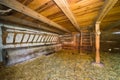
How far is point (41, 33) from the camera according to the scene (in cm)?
375

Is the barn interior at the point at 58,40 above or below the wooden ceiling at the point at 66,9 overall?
below

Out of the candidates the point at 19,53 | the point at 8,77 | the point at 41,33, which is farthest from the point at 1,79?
the point at 41,33

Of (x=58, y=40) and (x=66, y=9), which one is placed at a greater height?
(x=66, y=9)

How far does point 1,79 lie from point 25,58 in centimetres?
130

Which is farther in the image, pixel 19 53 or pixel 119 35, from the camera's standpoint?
pixel 119 35

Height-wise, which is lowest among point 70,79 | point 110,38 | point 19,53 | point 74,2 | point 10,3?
point 70,79

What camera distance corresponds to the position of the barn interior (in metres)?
1.54

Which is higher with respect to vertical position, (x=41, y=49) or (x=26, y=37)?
(x=26, y=37)

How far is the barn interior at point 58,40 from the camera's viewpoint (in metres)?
1.54

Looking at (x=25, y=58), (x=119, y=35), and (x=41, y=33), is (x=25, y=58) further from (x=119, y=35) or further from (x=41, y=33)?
(x=119, y=35)

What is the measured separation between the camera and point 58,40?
5.89 metres

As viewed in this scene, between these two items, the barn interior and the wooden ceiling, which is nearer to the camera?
the wooden ceiling

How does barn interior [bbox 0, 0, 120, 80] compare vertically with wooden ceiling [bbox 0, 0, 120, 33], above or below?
below

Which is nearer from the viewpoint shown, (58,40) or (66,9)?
(66,9)
